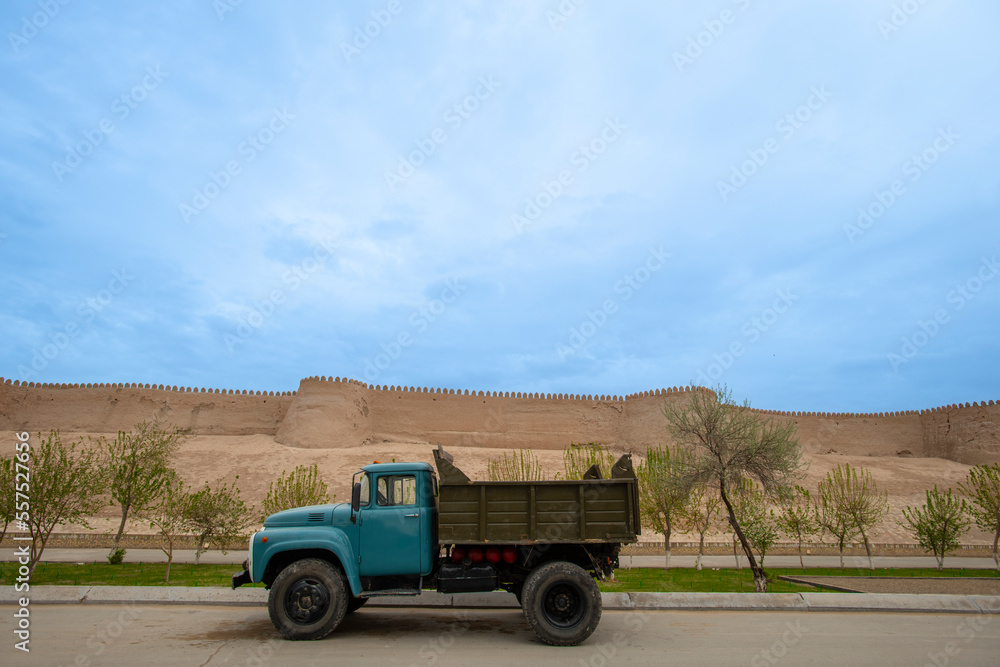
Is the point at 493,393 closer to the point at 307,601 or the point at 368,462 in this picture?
the point at 368,462

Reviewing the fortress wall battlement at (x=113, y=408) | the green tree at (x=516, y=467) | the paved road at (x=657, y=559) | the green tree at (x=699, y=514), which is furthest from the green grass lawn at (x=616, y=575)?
the fortress wall battlement at (x=113, y=408)

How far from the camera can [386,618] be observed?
10453mm

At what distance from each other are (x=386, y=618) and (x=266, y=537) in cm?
276

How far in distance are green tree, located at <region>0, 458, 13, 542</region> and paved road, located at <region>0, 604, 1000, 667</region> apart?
4511 millimetres

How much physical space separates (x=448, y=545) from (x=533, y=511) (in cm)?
132

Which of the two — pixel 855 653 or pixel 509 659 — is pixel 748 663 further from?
pixel 509 659

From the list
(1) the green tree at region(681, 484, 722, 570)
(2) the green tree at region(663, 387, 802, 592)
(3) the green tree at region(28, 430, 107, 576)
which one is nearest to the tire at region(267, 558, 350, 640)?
(3) the green tree at region(28, 430, 107, 576)

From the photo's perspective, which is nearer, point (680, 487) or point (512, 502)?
point (512, 502)

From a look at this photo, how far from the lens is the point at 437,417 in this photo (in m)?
48.1

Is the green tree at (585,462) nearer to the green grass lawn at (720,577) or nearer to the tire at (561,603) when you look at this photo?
the green grass lawn at (720,577)

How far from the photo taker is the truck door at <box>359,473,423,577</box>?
8.95 metres

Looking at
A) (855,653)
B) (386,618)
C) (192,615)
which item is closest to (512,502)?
(386,618)

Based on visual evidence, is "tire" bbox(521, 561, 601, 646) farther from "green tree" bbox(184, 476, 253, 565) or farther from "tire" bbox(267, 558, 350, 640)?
"green tree" bbox(184, 476, 253, 565)

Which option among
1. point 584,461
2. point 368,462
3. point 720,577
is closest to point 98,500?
point 720,577
